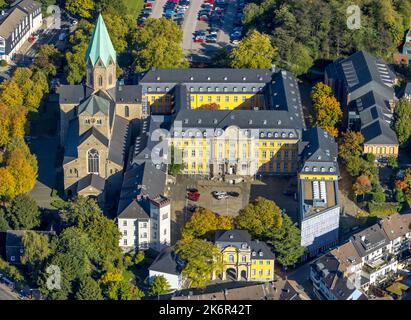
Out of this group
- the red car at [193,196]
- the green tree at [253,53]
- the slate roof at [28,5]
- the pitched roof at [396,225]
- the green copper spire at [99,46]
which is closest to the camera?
the pitched roof at [396,225]

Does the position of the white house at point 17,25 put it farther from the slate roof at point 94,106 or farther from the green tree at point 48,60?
the slate roof at point 94,106

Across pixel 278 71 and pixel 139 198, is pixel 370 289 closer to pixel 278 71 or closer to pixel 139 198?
pixel 139 198

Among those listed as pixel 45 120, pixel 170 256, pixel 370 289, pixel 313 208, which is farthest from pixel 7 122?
pixel 370 289

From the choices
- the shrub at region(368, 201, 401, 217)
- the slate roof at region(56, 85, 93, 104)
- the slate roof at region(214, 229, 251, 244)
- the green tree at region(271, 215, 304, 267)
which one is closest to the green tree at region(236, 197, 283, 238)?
the green tree at region(271, 215, 304, 267)

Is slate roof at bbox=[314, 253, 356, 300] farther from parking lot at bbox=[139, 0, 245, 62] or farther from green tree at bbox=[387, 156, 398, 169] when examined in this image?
parking lot at bbox=[139, 0, 245, 62]

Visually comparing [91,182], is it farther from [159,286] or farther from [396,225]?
[396,225]

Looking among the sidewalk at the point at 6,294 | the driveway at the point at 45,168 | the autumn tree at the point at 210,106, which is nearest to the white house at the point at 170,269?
the sidewalk at the point at 6,294
